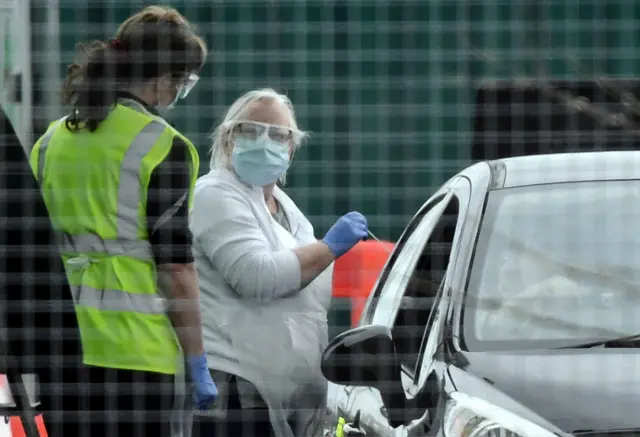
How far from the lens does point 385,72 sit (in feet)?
15.4

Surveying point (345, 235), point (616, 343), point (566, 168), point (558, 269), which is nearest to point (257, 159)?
point (345, 235)

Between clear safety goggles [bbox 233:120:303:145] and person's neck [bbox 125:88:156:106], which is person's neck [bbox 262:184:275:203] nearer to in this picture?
clear safety goggles [bbox 233:120:303:145]

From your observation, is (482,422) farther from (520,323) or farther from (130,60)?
(130,60)

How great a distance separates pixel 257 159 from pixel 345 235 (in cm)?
32

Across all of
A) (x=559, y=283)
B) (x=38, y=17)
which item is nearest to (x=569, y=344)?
(x=559, y=283)

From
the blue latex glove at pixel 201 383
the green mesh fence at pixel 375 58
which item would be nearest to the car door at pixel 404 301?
the blue latex glove at pixel 201 383

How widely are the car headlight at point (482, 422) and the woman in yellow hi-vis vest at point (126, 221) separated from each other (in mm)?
815

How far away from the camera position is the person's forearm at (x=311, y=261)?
12.2 feet

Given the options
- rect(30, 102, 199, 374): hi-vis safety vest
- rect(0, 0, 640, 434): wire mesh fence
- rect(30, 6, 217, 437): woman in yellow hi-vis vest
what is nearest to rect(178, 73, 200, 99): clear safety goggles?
rect(30, 6, 217, 437): woman in yellow hi-vis vest

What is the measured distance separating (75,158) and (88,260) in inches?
9.5

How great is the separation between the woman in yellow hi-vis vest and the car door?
0.48 meters

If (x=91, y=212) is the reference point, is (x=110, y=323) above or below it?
below

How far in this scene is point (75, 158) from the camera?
10.7 feet

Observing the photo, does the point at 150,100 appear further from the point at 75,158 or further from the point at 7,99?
A: the point at 7,99
